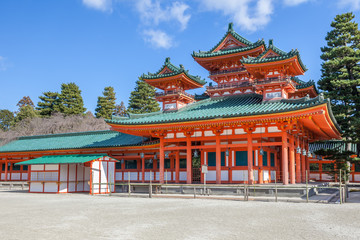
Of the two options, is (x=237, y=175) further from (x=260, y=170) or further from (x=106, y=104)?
(x=106, y=104)

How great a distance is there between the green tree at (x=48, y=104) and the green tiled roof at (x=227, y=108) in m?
43.1

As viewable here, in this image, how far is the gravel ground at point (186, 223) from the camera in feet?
29.9

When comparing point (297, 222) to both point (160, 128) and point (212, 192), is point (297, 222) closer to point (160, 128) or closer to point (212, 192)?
point (212, 192)

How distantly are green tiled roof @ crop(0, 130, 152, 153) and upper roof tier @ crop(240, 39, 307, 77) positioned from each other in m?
10.8

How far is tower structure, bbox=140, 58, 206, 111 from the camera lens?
2662 cm

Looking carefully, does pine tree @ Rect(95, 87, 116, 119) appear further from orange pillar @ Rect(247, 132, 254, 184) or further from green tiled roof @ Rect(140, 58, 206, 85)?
orange pillar @ Rect(247, 132, 254, 184)

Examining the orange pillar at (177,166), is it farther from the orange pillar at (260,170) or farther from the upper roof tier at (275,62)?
the upper roof tier at (275,62)

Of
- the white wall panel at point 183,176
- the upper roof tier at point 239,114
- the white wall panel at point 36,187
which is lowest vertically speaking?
the white wall panel at point 36,187

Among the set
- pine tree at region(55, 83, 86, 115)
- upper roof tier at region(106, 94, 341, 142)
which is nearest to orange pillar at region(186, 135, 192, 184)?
upper roof tier at region(106, 94, 341, 142)

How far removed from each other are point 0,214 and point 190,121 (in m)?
12.2

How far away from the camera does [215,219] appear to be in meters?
11.8

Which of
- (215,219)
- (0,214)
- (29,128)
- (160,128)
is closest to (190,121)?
(160,128)

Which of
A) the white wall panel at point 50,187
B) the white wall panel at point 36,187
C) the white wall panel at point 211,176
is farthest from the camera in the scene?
the white wall panel at point 36,187

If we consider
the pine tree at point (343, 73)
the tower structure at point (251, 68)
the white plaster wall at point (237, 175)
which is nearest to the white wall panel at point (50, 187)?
the white plaster wall at point (237, 175)
